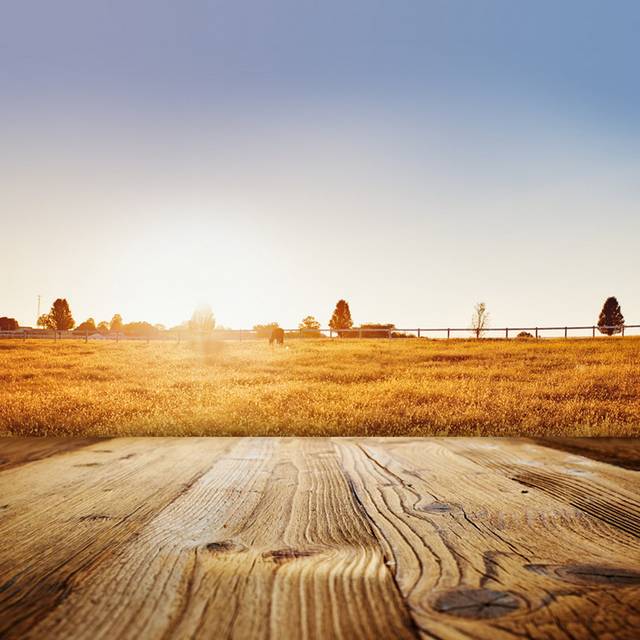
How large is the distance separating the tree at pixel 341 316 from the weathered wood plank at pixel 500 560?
82.5 metres

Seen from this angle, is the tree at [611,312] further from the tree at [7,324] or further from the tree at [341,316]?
the tree at [7,324]

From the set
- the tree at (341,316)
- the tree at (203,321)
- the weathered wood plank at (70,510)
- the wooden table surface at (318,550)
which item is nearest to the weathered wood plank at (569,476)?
the wooden table surface at (318,550)

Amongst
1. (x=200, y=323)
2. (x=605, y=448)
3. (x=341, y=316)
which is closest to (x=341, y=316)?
(x=341, y=316)

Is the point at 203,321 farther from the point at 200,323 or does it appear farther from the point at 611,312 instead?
the point at 611,312

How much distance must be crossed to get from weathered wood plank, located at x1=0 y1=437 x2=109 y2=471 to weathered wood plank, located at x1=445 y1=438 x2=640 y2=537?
1.51 metres

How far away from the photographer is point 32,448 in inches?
77.7

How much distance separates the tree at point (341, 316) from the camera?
84.5m

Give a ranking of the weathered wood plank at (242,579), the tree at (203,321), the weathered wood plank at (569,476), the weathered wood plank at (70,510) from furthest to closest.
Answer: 1. the tree at (203,321)
2. the weathered wood plank at (569,476)
3. the weathered wood plank at (70,510)
4. the weathered wood plank at (242,579)

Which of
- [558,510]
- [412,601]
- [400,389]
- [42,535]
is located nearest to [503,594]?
[412,601]

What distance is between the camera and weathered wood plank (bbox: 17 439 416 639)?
1.92ft

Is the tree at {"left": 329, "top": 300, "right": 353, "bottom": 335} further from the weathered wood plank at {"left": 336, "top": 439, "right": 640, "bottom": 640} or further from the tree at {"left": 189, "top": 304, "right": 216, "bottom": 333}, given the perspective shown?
the weathered wood plank at {"left": 336, "top": 439, "right": 640, "bottom": 640}

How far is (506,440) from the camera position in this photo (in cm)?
218

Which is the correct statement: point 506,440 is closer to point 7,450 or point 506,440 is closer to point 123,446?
point 123,446

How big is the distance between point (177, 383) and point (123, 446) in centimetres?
604
